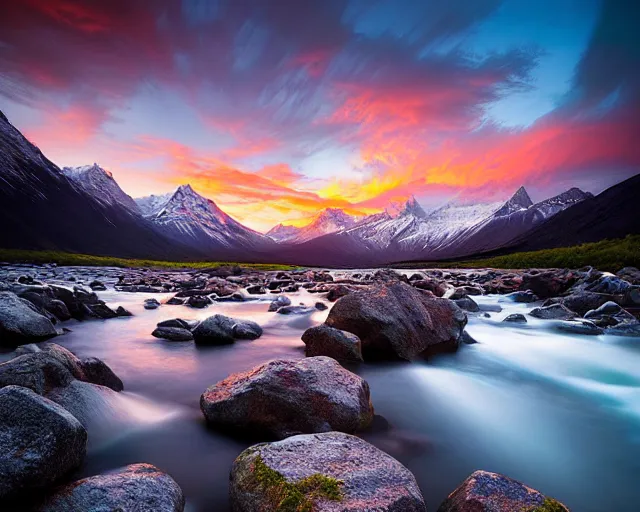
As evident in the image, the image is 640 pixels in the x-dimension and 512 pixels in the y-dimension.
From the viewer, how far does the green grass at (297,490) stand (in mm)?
3131

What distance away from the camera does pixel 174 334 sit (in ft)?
36.9

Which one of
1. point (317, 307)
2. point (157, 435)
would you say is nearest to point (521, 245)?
point (317, 307)

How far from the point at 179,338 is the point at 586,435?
9.85 metres

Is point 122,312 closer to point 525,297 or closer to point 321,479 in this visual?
point 321,479

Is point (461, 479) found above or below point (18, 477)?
below

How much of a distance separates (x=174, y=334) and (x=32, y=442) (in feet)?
26.1

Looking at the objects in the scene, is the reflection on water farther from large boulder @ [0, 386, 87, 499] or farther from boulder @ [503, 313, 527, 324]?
boulder @ [503, 313, 527, 324]

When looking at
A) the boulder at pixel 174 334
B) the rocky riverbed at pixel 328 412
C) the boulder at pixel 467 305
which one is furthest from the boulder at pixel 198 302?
the boulder at pixel 467 305

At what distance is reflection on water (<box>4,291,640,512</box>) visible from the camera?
4727 millimetres

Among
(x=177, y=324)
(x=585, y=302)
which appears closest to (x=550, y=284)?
(x=585, y=302)

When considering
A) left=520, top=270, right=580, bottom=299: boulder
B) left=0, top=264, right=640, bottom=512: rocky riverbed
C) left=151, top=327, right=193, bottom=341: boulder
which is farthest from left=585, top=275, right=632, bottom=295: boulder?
left=151, top=327, right=193, bottom=341: boulder

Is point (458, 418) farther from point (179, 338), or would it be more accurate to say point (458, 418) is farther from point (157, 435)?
point (179, 338)

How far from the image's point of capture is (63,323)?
13.2m

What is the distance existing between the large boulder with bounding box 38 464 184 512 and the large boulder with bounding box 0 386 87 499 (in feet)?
0.86
